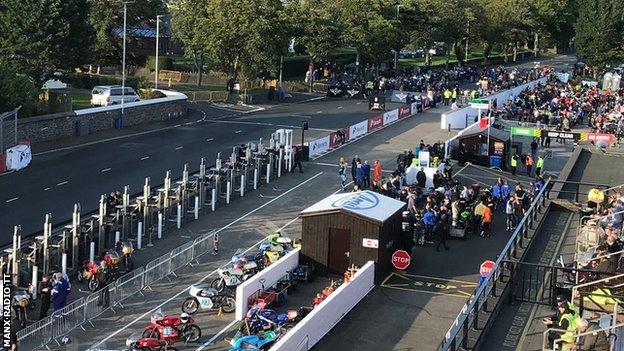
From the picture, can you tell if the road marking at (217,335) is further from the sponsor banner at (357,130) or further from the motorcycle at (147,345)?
the sponsor banner at (357,130)

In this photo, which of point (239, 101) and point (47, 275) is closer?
point (47, 275)

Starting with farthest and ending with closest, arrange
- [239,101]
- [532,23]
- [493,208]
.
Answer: [532,23], [239,101], [493,208]

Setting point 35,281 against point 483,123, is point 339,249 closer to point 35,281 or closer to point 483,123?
point 35,281

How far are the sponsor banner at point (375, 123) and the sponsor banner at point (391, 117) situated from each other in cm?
115

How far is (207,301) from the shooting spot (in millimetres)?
25359

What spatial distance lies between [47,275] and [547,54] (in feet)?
443

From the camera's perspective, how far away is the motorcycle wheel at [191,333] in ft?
74.4

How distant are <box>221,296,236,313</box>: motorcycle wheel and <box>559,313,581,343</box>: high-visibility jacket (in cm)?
926

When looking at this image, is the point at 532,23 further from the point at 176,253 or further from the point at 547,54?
the point at 176,253

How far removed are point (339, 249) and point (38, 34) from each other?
119 feet

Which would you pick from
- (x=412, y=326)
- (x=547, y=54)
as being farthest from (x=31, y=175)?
(x=547, y=54)

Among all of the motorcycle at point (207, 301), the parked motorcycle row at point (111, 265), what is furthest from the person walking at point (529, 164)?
the motorcycle at point (207, 301)

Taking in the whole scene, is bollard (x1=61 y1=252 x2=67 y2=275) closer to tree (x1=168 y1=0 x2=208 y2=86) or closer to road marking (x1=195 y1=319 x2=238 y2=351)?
road marking (x1=195 y1=319 x2=238 y2=351)

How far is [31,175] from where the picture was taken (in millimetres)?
42156
